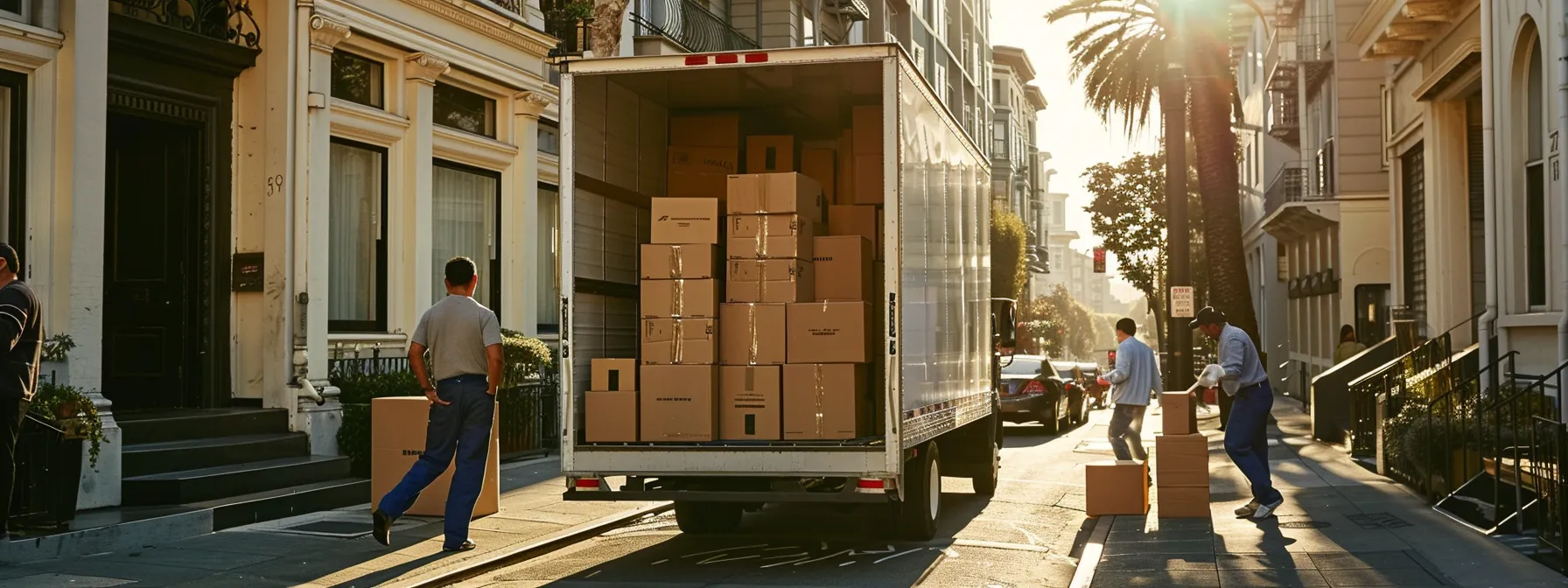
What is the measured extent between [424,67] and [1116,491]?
27.3ft

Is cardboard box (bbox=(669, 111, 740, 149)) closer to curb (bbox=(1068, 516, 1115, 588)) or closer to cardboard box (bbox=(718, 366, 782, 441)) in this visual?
cardboard box (bbox=(718, 366, 782, 441))

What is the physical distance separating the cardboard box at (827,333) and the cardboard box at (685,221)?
770mm

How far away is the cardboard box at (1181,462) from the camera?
39.0ft

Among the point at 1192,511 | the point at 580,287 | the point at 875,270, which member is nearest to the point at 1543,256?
the point at 1192,511

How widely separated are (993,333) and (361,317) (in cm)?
638

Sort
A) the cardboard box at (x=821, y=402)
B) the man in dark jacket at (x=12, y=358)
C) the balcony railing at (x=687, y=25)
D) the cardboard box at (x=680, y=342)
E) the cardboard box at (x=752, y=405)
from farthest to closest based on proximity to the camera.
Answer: the balcony railing at (x=687, y=25)
the cardboard box at (x=680, y=342)
the cardboard box at (x=752, y=405)
the cardboard box at (x=821, y=402)
the man in dark jacket at (x=12, y=358)

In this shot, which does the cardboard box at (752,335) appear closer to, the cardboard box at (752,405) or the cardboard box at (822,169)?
the cardboard box at (752,405)

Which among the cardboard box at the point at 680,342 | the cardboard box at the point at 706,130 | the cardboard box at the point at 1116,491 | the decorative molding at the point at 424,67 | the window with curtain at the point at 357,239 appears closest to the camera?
the cardboard box at the point at 680,342

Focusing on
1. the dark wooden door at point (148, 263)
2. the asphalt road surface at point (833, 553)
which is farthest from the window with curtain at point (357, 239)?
the asphalt road surface at point (833, 553)

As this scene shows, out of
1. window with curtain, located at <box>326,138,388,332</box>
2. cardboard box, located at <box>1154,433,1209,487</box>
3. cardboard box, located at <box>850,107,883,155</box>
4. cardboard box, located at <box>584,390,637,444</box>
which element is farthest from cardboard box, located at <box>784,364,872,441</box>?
window with curtain, located at <box>326,138,388,332</box>

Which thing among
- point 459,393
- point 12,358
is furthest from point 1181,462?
point 12,358

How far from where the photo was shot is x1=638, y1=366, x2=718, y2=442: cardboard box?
9.69m

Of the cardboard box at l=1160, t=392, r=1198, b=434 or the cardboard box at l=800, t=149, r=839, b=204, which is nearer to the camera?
the cardboard box at l=800, t=149, r=839, b=204

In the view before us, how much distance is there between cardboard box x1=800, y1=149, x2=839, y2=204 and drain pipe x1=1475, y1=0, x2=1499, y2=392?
23.3 feet
